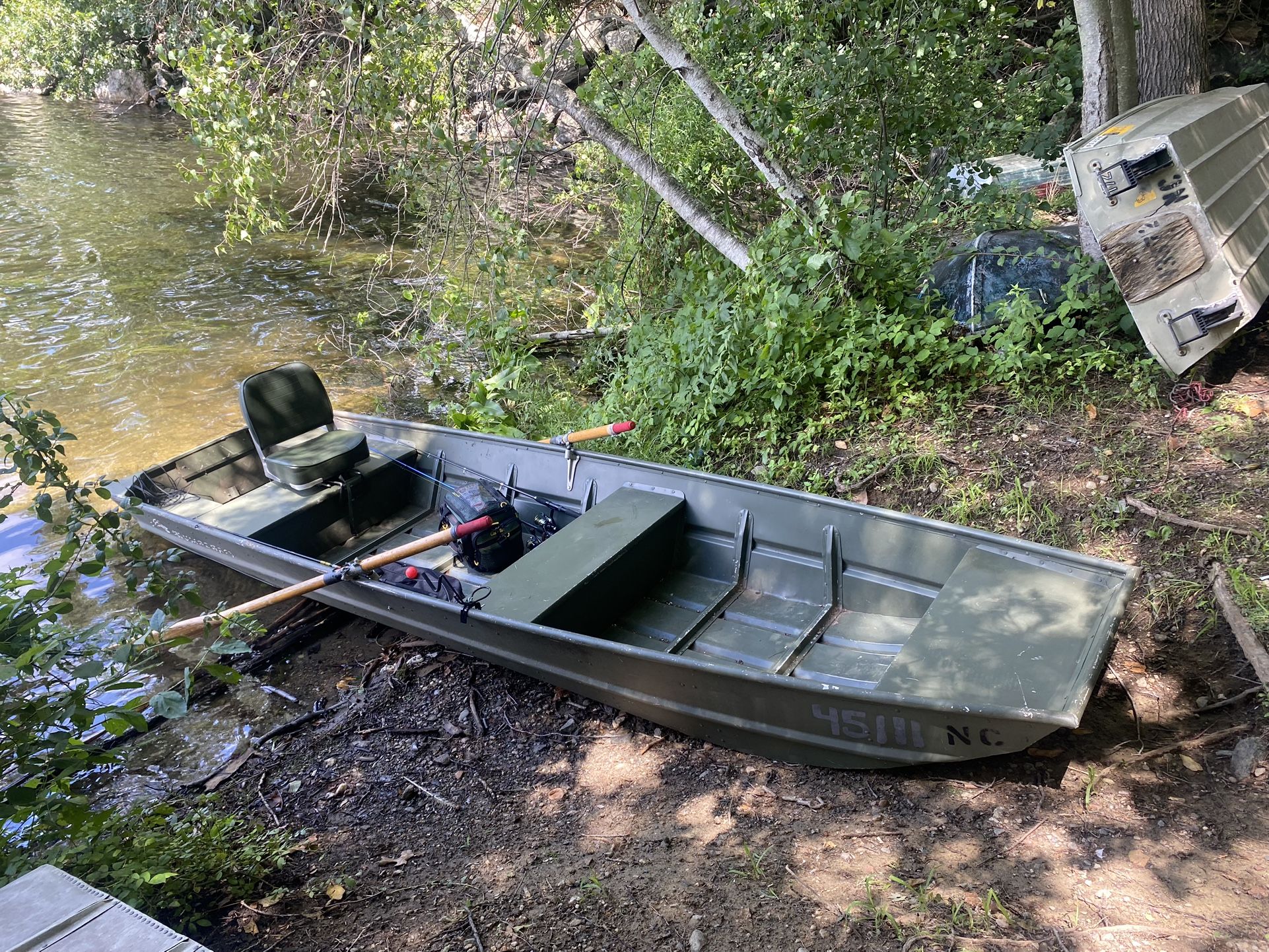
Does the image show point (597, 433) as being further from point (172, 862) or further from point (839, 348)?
point (172, 862)

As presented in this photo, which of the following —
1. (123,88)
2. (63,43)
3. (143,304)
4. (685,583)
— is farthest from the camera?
(123,88)

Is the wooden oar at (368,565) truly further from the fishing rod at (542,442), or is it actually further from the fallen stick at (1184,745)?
the fallen stick at (1184,745)

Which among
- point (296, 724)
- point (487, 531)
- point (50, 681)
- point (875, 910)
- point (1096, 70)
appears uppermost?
point (1096, 70)

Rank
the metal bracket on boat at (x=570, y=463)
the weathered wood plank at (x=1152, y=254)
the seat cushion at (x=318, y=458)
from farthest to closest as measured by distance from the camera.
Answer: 1. the seat cushion at (x=318, y=458)
2. the metal bracket on boat at (x=570, y=463)
3. the weathered wood plank at (x=1152, y=254)

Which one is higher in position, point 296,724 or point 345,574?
point 345,574

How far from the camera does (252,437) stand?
607 cm

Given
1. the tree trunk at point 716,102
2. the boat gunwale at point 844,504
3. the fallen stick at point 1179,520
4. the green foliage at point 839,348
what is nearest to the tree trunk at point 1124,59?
the green foliage at point 839,348

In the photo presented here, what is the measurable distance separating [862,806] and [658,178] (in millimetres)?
5035

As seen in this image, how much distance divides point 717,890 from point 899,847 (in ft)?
2.45

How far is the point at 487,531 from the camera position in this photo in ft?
18.2

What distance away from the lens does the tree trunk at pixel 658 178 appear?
6.68 metres

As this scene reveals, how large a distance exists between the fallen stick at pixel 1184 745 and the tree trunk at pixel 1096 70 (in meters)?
3.23

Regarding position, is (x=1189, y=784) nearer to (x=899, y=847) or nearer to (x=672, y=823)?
(x=899, y=847)

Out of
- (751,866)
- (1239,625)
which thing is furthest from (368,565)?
(1239,625)
